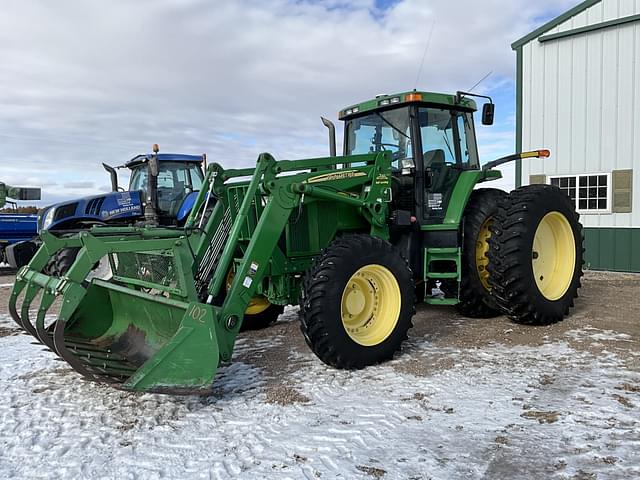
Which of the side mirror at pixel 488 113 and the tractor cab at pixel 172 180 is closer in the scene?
the side mirror at pixel 488 113

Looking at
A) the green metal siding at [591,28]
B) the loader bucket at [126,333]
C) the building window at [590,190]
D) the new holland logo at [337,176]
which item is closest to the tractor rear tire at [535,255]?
the new holland logo at [337,176]

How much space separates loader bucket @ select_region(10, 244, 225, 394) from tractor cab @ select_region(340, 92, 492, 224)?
288 cm

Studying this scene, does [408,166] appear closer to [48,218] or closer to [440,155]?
[440,155]

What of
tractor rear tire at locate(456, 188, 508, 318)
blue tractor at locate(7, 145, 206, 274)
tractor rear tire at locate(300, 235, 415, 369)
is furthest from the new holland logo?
blue tractor at locate(7, 145, 206, 274)

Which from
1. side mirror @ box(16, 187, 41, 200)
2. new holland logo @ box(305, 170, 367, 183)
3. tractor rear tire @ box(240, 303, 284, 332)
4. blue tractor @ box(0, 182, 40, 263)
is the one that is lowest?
tractor rear tire @ box(240, 303, 284, 332)

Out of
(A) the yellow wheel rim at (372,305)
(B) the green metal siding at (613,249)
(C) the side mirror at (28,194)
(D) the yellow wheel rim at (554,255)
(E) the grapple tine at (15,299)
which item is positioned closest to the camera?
(E) the grapple tine at (15,299)

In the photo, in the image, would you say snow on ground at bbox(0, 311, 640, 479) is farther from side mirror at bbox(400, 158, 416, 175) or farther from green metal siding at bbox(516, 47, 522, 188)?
green metal siding at bbox(516, 47, 522, 188)

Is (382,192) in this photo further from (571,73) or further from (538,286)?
(571,73)

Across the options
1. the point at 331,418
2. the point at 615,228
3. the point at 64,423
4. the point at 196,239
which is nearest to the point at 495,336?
the point at 331,418

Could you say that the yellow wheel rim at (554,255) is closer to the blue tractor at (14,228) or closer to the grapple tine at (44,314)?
the grapple tine at (44,314)

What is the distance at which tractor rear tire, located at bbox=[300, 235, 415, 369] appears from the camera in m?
4.46

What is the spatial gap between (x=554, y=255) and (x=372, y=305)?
2.75 metres

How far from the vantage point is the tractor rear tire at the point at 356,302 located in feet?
14.6

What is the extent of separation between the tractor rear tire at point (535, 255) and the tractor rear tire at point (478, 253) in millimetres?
282
